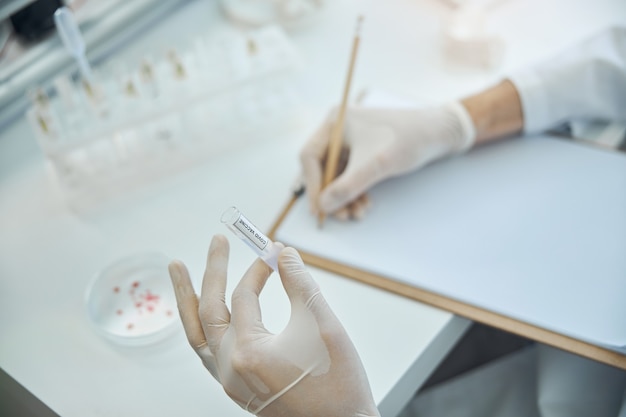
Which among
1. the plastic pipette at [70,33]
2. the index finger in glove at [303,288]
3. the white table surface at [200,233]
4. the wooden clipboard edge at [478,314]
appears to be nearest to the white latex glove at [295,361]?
the index finger in glove at [303,288]

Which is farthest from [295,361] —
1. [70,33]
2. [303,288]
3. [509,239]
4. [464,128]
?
[70,33]

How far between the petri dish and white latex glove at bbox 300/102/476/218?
27 centimetres

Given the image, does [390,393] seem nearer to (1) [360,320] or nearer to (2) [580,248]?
(1) [360,320]

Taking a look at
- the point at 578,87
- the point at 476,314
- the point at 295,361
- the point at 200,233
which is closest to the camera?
the point at 295,361

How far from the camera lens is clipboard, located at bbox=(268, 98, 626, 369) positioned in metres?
0.91

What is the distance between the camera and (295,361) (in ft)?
2.37

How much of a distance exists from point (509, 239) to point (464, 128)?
0.74 ft

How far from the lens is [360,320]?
0.93 m

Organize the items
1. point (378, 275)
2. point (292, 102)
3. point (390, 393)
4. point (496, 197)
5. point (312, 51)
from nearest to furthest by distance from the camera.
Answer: point (390, 393), point (378, 275), point (496, 197), point (292, 102), point (312, 51)

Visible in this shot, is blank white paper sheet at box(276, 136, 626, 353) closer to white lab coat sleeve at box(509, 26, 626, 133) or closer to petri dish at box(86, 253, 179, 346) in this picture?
white lab coat sleeve at box(509, 26, 626, 133)

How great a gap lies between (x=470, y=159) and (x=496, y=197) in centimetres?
11

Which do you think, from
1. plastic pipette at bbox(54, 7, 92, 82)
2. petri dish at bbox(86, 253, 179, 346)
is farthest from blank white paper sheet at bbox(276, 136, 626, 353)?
plastic pipette at bbox(54, 7, 92, 82)

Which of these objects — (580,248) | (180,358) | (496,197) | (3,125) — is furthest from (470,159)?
(3,125)

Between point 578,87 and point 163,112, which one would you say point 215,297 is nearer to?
point 163,112
